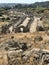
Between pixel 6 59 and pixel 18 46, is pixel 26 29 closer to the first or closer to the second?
pixel 18 46

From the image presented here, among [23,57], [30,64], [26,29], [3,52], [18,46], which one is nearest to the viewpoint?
[30,64]

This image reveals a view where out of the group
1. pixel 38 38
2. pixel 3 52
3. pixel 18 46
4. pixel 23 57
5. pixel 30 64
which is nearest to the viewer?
pixel 30 64

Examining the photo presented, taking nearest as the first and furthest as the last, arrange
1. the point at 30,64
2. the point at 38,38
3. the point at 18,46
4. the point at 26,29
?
1. the point at 30,64
2. the point at 18,46
3. the point at 38,38
4. the point at 26,29

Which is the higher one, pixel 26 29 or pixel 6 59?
pixel 6 59

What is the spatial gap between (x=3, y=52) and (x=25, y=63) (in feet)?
7.59

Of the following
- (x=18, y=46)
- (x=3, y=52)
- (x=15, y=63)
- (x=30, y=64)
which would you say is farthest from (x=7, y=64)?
(x=18, y=46)

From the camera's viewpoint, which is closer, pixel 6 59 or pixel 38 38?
pixel 6 59

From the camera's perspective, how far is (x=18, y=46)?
13.9 meters

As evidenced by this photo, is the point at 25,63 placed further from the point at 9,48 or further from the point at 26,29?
the point at 26,29

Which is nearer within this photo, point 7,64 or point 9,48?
point 7,64

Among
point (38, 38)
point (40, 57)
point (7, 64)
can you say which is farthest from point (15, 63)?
point (38, 38)

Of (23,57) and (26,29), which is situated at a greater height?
(23,57)

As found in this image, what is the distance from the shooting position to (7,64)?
1084 cm

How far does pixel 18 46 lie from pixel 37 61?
3270mm
